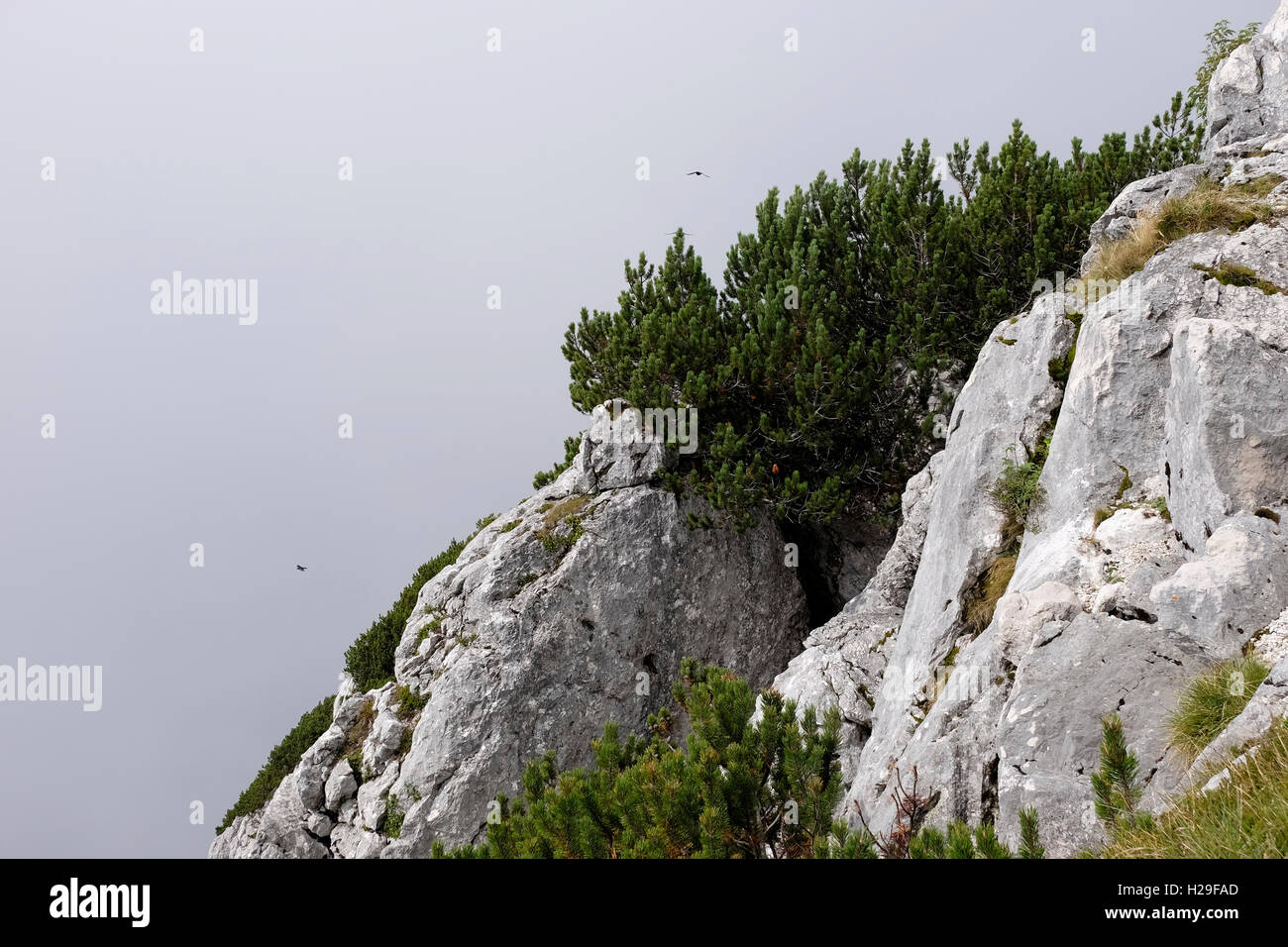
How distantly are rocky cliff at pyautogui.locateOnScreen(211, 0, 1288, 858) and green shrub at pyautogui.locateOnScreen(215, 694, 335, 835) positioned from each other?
1.35 meters

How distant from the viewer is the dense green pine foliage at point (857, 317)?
17.5 meters

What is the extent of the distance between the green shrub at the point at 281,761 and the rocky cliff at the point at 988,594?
135cm

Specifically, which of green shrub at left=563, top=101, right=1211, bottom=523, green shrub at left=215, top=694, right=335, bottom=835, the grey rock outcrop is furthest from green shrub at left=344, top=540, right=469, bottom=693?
the grey rock outcrop

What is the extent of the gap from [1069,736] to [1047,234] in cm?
1366

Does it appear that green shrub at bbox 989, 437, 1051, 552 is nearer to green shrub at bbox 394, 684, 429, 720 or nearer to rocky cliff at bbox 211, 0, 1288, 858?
rocky cliff at bbox 211, 0, 1288, 858

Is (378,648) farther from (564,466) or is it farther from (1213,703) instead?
(1213,703)

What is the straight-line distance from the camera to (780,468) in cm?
1877

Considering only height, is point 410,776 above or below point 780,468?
below

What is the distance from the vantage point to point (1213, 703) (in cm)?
611

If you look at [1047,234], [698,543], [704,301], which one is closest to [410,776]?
[698,543]

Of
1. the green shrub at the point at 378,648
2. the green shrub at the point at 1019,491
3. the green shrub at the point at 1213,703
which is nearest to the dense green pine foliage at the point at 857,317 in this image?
the green shrub at the point at 1019,491
